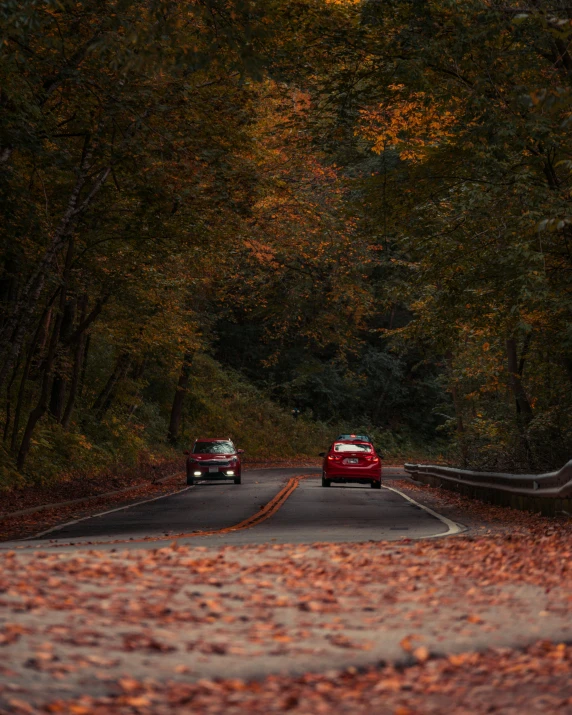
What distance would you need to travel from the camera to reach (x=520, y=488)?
2127 centimetres

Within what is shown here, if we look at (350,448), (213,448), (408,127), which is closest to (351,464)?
(350,448)

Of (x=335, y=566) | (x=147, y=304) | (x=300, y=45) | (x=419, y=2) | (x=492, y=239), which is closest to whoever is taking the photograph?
(x=335, y=566)

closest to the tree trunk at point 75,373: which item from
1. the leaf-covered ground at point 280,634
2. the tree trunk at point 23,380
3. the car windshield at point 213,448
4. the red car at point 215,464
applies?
the tree trunk at point 23,380

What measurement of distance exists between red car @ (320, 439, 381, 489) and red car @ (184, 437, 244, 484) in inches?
121

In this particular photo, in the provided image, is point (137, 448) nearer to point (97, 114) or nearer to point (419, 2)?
point (97, 114)

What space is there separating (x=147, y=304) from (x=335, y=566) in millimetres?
22445

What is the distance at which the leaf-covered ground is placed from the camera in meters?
5.86

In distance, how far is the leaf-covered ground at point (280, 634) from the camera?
586 centimetres

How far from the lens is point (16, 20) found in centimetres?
1287

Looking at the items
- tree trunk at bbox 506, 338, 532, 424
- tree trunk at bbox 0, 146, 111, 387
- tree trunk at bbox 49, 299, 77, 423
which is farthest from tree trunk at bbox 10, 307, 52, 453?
tree trunk at bbox 506, 338, 532, 424

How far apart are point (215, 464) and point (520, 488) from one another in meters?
15.2

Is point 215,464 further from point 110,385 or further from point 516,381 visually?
point 516,381

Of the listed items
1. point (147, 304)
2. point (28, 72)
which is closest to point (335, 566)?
point (28, 72)

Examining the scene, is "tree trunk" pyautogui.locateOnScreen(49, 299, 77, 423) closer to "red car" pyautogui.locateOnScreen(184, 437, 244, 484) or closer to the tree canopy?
the tree canopy
